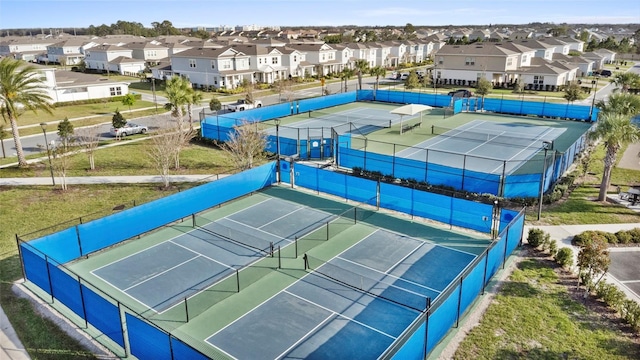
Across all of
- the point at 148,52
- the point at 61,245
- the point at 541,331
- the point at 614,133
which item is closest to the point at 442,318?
the point at 541,331

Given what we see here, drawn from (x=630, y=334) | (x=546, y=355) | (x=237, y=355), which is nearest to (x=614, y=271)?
(x=630, y=334)

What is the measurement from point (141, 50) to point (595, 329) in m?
92.6

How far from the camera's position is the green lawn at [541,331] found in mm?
13312

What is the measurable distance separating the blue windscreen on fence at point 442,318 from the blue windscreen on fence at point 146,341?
A: 6831mm

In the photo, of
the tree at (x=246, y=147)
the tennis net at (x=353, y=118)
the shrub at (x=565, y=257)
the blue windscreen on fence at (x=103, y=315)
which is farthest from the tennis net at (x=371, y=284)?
the tennis net at (x=353, y=118)

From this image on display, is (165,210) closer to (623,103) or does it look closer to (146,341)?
(146,341)

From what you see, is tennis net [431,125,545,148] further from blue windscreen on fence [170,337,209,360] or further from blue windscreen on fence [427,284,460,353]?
blue windscreen on fence [170,337,209,360]

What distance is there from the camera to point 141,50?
90.9 m

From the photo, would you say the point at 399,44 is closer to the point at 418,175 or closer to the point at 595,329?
the point at 418,175

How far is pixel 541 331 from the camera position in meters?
14.2

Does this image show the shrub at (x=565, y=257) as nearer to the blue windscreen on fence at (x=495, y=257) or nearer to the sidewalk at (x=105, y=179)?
the blue windscreen on fence at (x=495, y=257)

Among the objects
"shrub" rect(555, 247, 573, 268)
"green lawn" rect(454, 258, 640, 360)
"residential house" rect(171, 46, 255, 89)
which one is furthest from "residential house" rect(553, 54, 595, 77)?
"green lawn" rect(454, 258, 640, 360)

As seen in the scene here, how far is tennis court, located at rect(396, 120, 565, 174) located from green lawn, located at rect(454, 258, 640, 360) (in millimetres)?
12819

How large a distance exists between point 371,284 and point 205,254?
689 cm
